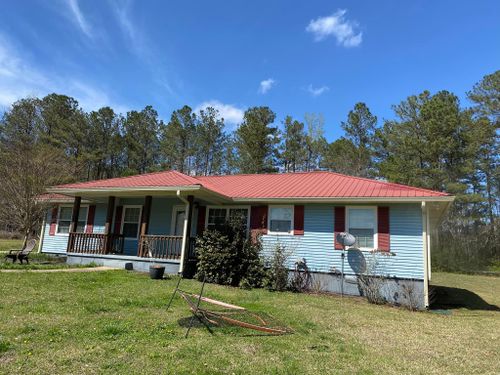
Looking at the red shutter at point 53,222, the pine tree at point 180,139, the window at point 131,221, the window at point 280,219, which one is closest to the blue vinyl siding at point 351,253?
the window at point 280,219

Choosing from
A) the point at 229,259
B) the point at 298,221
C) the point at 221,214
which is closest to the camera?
the point at 229,259

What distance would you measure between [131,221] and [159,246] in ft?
9.92

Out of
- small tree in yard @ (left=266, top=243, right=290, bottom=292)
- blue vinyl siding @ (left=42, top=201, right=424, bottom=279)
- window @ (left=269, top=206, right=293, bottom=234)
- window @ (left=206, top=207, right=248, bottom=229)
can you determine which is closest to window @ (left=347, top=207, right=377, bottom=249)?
blue vinyl siding @ (left=42, top=201, right=424, bottom=279)

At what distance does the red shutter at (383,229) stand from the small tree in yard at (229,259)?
383 cm

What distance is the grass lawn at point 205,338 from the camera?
4.09 m

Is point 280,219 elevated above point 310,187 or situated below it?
below

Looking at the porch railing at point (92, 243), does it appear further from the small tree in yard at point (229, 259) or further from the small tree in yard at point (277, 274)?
the small tree in yard at point (277, 274)

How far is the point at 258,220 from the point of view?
42.4ft

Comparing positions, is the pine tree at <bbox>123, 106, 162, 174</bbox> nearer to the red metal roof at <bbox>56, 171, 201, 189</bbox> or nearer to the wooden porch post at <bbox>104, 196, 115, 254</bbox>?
the red metal roof at <bbox>56, 171, 201, 189</bbox>

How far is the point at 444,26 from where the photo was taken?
11812mm

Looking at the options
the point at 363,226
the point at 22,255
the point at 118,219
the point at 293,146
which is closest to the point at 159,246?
the point at 118,219

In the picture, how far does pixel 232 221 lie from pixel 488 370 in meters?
8.21

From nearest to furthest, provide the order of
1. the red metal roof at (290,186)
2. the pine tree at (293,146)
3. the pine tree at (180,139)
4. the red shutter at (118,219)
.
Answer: the red metal roof at (290,186) < the red shutter at (118,219) < the pine tree at (293,146) < the pine tree at (180,139)

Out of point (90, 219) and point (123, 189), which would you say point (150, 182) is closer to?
point (123, 189)
